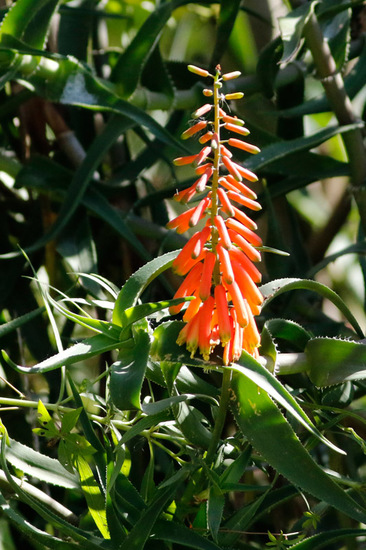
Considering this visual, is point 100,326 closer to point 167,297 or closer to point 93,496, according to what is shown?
point 93,496

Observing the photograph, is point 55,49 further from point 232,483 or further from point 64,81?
point 232,483

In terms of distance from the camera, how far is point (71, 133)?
1.13 metres

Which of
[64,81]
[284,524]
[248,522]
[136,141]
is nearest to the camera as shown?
[248,522]

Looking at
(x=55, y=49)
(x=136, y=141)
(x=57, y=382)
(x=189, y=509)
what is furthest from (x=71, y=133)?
(x=189, y=509)

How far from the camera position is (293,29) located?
84cm

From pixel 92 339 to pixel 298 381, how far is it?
0.29 metres

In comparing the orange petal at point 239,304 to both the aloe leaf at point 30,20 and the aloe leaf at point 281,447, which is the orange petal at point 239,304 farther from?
the aloe leaf at point 30,20

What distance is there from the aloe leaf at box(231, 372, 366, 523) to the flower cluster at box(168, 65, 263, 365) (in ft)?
0.12

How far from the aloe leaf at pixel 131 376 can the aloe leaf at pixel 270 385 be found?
0.20ft

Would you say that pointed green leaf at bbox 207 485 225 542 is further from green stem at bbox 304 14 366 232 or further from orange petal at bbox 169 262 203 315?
green stem at bbox 304 14 366 232

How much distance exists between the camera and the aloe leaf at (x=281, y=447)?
519 millimetres

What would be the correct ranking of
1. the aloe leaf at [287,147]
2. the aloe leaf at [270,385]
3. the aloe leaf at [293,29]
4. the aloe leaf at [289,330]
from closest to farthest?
the aloe leaf at [270,385], the aloe leaf at [289,330], the aloe leaf at [293,29], the aloe leaf at [287,147]

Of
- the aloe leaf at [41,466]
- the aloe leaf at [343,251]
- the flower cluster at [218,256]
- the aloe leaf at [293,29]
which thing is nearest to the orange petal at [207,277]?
the flower cluster at [218,256]

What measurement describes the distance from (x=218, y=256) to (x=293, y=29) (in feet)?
1.35
